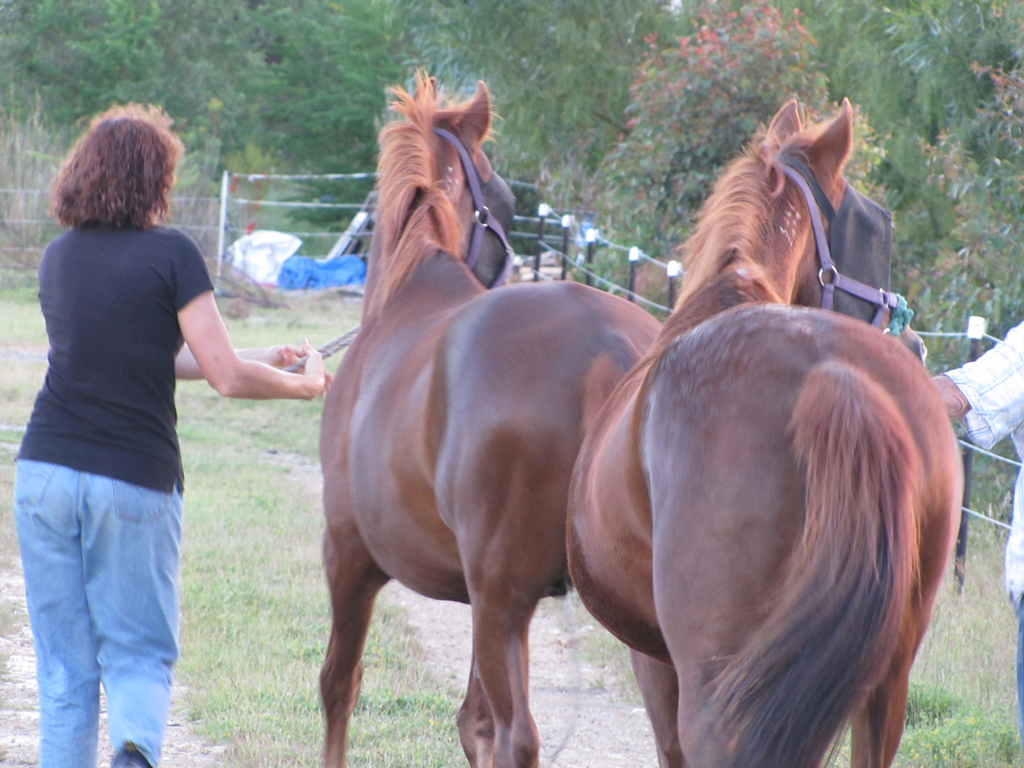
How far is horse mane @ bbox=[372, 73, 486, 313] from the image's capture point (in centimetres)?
355

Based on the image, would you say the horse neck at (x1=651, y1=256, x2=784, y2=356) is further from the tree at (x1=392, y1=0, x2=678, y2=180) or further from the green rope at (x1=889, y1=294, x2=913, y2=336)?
the tree at (x1=392, y1=0, x2=678, y2=180)

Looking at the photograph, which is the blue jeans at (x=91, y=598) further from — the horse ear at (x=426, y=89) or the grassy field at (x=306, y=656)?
the horse ear at (x=426, y=89)

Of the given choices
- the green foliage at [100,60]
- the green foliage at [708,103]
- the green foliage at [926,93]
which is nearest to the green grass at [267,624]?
the green foliage at [708,103]

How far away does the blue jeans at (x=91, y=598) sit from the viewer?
2590 millimetres

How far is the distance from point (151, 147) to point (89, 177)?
157 mm

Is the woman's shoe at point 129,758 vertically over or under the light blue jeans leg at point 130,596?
under

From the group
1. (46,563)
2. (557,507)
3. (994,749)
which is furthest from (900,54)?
(46,563)

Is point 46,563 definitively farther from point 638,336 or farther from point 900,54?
point 900,54

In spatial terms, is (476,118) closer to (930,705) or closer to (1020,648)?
(1020,648)

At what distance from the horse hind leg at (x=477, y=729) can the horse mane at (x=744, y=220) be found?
5.08 ft

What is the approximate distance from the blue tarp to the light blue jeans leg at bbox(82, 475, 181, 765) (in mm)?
16691

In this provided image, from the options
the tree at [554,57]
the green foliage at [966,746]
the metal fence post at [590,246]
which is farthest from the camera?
the tree at [554,57]

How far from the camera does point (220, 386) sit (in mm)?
2643

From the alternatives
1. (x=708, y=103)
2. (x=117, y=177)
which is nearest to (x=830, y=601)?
(x=117, y=177)
